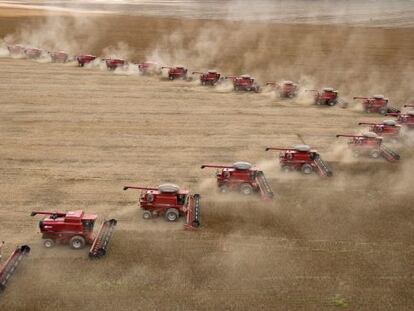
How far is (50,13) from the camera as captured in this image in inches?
3866

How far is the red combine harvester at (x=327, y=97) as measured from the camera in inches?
1639

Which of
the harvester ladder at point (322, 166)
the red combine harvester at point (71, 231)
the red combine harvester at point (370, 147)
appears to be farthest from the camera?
the red combine harvester at point (370, 147)

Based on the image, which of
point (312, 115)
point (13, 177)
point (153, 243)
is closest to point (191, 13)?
point (312, 115)

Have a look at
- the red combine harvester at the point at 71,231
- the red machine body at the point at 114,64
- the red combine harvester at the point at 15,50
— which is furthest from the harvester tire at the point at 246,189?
the red combine harvester at the point at 15,50

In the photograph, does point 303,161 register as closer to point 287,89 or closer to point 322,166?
point 322,166

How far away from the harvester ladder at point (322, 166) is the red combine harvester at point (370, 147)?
8.66ft

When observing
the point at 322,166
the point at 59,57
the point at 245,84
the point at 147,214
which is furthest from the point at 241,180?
the point at 59,57

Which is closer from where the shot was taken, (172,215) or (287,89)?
(172,215)

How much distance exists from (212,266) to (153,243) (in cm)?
299

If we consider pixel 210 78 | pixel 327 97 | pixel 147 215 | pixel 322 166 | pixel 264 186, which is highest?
pixel 210 78

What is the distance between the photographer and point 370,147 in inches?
1195

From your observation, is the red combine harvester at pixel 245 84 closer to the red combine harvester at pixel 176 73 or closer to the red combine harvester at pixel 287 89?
the red combine harvester at pixel 287 89

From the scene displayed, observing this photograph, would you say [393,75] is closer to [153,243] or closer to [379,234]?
[379,234]

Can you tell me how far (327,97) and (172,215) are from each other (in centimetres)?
2398
